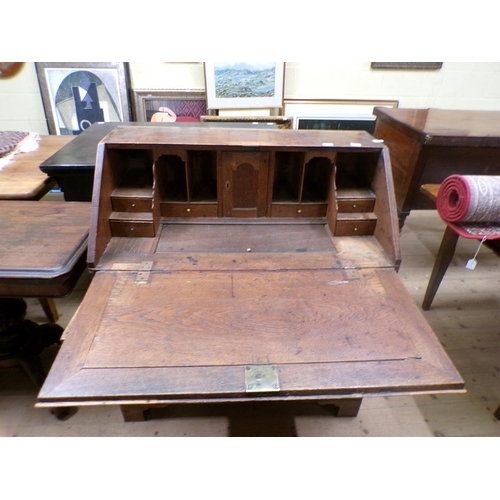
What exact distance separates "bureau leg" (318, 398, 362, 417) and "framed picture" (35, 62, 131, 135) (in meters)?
2.28

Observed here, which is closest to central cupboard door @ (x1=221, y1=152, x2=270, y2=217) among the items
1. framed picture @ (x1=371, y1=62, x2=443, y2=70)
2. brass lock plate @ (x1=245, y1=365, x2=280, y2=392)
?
brass lock plate @ (x1=245, y1=365, x2=280, y2=392)

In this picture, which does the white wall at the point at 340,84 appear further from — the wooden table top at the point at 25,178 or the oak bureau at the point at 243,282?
the oak bureau at the point at 243,282

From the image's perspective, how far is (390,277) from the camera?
3.50 feet

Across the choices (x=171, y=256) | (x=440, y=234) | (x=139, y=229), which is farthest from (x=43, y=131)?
(x=440, y=234)

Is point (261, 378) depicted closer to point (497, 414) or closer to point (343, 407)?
point (343, 407)

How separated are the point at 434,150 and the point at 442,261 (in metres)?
0.55

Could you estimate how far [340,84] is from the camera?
262 centimetres

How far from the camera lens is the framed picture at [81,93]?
2377 millimetres

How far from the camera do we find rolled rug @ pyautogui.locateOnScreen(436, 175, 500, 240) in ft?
3.90

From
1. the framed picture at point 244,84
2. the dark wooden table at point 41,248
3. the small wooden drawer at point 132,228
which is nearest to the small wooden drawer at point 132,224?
the small wooden drawer at point 132,228

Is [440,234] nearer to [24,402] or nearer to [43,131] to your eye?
[24,402]

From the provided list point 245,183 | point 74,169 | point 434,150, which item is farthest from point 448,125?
point 74,169

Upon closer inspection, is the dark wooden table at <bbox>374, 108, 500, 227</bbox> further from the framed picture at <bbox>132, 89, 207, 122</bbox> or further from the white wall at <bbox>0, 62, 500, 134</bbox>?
the framed picture at <bbox>132, 89, 207, 122</bbox>
